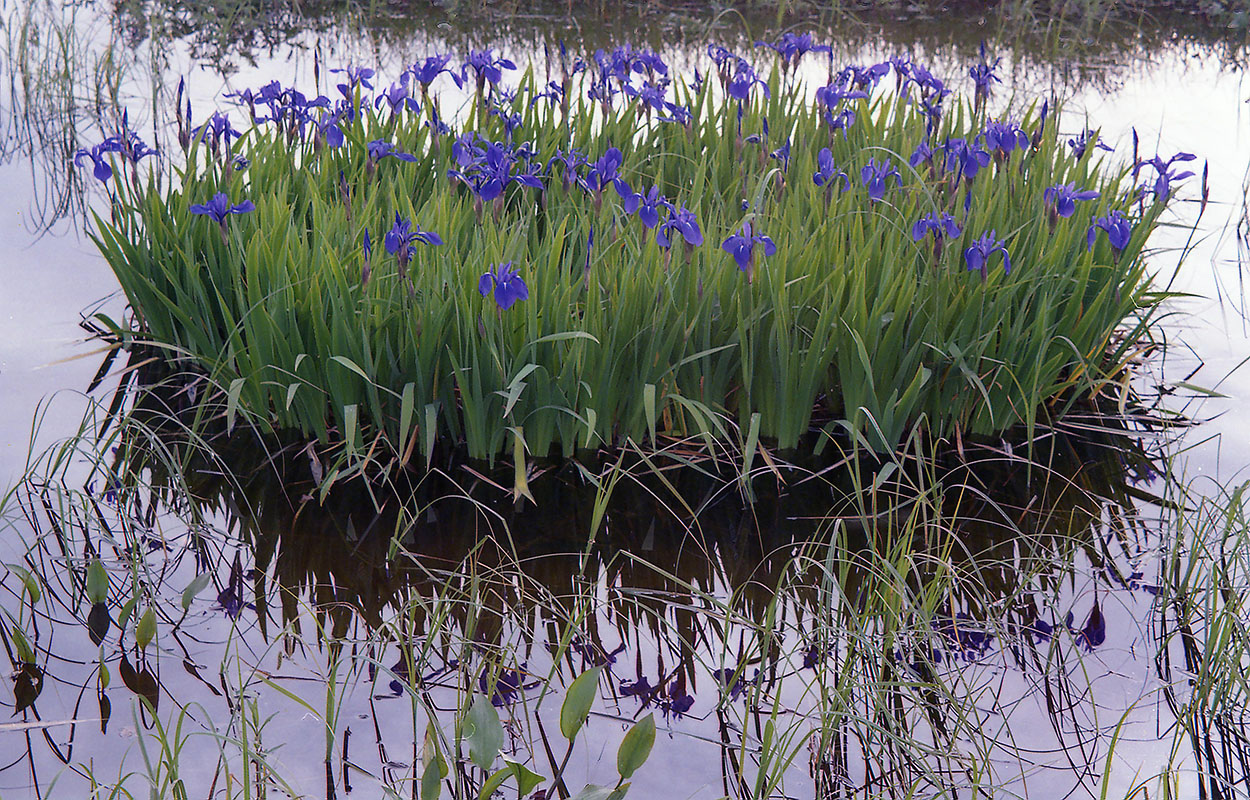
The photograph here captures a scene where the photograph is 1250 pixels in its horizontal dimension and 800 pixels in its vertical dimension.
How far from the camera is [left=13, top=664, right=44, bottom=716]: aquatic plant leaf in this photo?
77.7 inches

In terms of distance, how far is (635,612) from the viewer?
2328 mm

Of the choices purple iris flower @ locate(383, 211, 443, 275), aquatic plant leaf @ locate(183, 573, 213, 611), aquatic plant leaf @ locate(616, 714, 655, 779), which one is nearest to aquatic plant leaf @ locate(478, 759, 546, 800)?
aquatic plant leaf @ locate(616, 714, 655, 779)

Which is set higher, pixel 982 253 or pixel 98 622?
pixel 982 253

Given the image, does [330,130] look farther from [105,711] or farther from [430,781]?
[430,781]

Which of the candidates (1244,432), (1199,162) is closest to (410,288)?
(1244,432)

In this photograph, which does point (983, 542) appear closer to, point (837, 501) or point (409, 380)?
point (837, 501)

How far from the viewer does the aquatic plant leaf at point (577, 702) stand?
184 cm

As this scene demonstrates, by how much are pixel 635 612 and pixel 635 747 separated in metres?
0.55

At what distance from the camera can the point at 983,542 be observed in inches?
103

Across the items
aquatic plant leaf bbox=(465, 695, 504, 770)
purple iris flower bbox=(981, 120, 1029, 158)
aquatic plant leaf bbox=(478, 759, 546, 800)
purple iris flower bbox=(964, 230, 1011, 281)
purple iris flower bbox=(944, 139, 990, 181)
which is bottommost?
aquatic plant leaf bbox=(478, 759, 546, 800)

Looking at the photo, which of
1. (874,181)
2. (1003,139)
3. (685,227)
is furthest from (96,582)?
(1003,139)

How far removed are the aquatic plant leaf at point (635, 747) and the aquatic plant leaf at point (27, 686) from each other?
1.09 metres

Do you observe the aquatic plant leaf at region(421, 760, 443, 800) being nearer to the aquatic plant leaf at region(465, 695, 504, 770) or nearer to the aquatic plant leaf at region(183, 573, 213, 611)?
the aquatic plant leaf at region(465, 695, 504, 770)

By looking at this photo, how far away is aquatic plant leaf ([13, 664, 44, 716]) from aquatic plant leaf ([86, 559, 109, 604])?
18 centimetres
